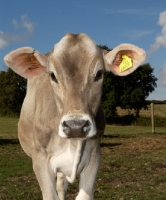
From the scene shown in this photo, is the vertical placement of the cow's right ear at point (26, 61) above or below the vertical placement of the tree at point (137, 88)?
below

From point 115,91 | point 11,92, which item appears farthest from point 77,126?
point 11,92

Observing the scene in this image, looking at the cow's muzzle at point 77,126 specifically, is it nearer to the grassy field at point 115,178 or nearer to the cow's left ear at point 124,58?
the cow's left ear at point 124,58

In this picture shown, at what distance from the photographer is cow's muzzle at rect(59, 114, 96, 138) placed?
3684 mm

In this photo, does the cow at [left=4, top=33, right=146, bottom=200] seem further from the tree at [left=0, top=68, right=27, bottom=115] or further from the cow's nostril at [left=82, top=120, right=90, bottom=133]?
the tree at [left=0, top=68, right=27, bottom=115]

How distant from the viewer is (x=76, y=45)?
170 inches

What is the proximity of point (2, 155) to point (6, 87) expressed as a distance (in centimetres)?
4090

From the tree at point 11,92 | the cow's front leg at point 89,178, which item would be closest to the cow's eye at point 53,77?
the cow's front leg at point 89,178

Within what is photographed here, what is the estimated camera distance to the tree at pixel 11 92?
5286cm

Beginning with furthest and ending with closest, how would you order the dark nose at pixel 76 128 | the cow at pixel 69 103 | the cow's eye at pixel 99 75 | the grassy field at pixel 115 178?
the grassy field at pixel 115 178
the cow's eye at pixel 99 75
the cow at pixel 69 103
the dark nose at pixel 76 128

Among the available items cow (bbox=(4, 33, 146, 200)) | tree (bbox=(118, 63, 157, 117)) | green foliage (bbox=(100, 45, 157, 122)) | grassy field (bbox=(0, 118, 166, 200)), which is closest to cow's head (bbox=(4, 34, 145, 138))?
cow (bbox=(4, 33, 146, 200))

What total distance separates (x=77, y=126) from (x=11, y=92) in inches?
1983

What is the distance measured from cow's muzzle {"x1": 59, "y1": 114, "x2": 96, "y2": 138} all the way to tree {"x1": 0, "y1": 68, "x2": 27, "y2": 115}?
48.3m

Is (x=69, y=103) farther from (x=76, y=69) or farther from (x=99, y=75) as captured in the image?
(x=99, y=75)

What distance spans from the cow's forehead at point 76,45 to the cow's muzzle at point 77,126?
0.84m
